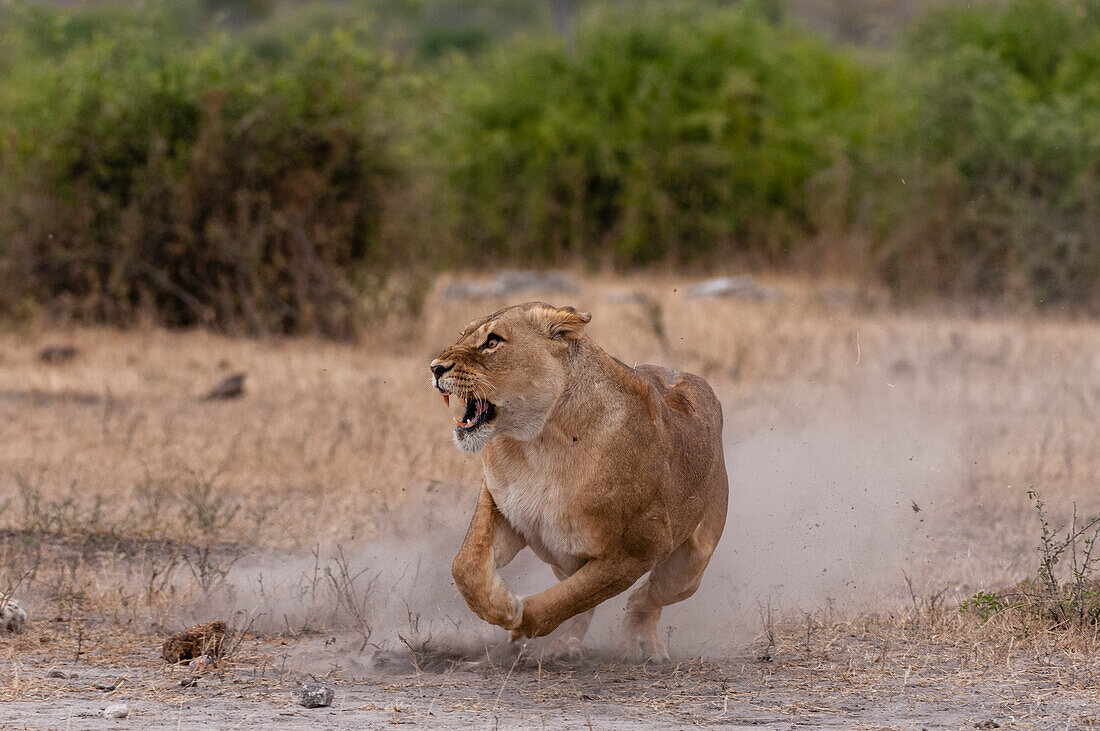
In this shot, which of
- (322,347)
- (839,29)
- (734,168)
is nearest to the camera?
(322,347)

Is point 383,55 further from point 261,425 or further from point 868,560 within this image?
point 868,560

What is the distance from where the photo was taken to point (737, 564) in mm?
7039

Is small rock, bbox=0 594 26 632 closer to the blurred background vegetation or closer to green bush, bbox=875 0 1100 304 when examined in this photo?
the blurred background vegetation

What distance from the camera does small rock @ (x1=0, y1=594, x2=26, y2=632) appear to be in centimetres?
588

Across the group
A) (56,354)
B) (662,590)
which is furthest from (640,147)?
(662,590)

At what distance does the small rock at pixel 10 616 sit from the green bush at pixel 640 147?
17.4m

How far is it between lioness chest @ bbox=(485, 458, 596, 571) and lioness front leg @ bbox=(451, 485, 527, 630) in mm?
81

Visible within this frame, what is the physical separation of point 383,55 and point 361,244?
7.20 feet

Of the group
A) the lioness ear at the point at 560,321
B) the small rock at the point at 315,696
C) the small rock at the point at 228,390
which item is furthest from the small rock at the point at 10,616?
the small rock at the point at 228,390

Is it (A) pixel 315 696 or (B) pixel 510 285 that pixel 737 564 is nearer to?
(A) pixel 315 696

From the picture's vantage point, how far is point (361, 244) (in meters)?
15.2

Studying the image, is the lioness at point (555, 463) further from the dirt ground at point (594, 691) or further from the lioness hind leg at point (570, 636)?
the lioness hind leg at point (570, 636)

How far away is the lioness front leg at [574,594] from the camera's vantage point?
4863mm

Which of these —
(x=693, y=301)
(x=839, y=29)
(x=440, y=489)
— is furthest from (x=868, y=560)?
(x=839, y=29)
